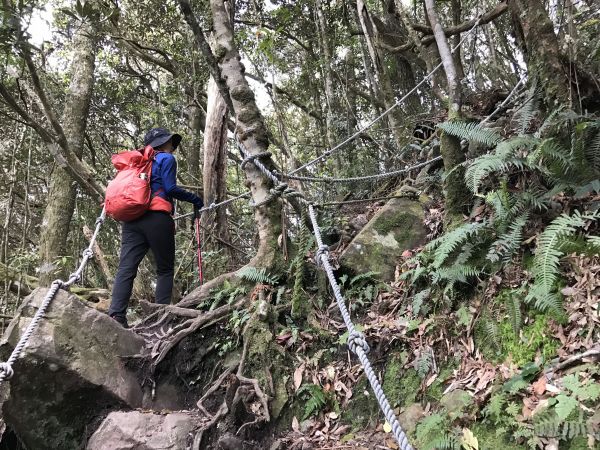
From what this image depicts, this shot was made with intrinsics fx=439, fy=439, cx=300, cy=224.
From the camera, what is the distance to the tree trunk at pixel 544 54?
11.3 feet

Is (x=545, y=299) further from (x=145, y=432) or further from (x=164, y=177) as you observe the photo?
(x=164, y=177)

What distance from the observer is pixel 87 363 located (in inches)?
140

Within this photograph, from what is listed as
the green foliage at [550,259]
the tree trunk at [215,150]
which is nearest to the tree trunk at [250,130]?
the tree trunk at [215,150]

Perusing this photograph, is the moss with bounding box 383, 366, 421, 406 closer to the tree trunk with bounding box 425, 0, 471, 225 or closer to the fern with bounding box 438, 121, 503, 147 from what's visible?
the tree trunk with bounding box 425, 0, 471, 225

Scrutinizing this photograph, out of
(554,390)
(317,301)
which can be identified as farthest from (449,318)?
(317,301)

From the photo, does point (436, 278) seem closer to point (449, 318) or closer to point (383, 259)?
point (449, 318)

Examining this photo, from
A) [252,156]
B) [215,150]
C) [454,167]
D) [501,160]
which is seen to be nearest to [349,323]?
[501,160]

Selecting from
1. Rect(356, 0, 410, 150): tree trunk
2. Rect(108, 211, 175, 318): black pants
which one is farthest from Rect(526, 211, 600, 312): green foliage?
Rect(356, 0, 410, 150): tree trunk

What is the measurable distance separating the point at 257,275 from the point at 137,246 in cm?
140

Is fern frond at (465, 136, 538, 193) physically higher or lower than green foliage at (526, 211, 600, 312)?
higher

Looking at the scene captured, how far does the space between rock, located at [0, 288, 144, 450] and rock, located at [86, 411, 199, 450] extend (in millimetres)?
244

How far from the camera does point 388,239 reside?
4199 millimetres

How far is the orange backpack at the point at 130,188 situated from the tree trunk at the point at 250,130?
996 millimetres

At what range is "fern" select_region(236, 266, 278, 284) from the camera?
4.02 meters
